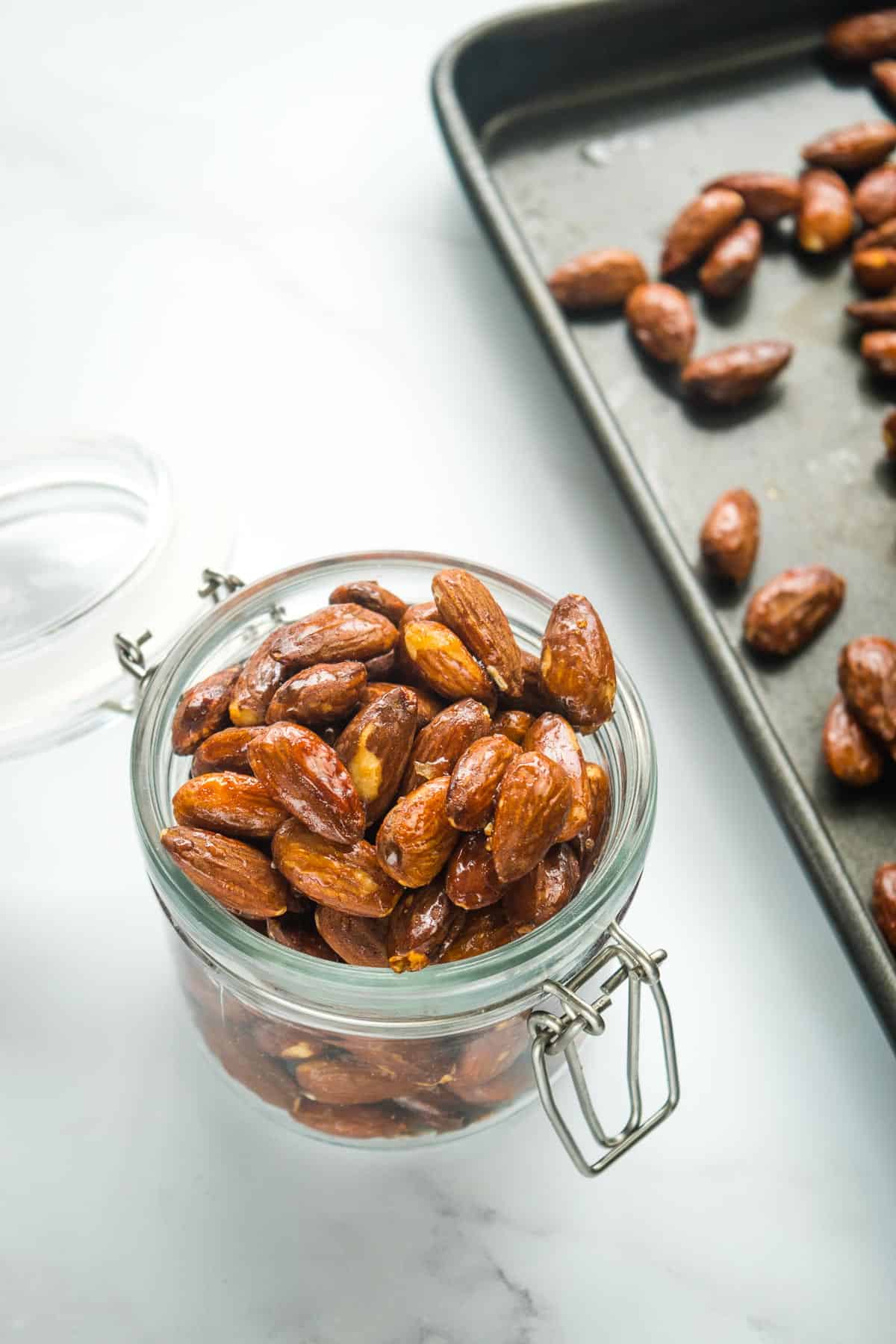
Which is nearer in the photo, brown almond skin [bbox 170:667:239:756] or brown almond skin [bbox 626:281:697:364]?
brown almond skin [bbox 170:667:239:756]

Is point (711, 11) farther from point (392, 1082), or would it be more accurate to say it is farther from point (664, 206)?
point (392, 1082)

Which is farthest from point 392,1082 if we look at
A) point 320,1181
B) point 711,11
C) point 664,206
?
point 711,11

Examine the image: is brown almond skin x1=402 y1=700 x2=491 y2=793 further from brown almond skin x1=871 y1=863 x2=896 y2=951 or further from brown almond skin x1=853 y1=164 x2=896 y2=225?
brown almond skin x1=853 y1=164 x2=896 y2=225

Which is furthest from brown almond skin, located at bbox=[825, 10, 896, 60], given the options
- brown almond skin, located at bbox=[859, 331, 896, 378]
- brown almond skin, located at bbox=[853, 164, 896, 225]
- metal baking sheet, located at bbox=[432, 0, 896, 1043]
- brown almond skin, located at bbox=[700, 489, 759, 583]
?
brown almond skin, located at bbox=[700, 489, 759, 583]

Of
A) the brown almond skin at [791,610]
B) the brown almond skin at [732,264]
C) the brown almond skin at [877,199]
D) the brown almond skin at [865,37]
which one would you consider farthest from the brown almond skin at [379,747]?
the brown almond skin at [865,37]

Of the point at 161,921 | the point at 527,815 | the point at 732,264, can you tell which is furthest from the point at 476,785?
the point at 732,264

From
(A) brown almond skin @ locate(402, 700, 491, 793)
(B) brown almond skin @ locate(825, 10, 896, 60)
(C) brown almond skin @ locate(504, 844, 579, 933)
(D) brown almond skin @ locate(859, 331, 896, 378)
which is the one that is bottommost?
(C) brown almond skin @ locate(504, 844, 579, 933)
